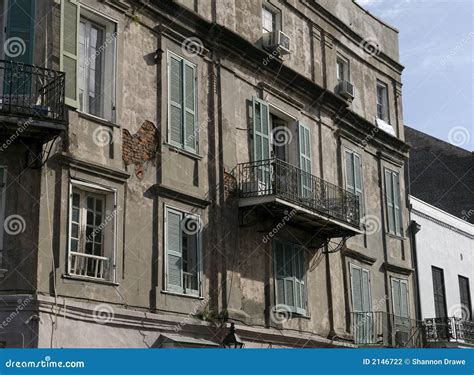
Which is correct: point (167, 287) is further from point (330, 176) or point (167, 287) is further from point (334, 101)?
point (334, 101)

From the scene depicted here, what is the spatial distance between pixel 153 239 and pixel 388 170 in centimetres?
1172

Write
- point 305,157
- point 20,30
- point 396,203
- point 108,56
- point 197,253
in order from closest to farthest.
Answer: point 20,30 < point 108,56 < point 197,253 < point 305,157 < point 396,203

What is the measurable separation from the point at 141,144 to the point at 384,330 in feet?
34.3

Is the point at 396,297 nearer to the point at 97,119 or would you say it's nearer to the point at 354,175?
the point at 354,175

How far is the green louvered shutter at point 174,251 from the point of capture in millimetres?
17562

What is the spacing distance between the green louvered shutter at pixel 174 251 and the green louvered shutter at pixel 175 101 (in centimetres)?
167

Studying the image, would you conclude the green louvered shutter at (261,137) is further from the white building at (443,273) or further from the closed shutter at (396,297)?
the white building at (443,273)

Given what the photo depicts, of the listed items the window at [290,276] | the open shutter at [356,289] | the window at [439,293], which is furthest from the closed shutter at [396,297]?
the window at [290,276]

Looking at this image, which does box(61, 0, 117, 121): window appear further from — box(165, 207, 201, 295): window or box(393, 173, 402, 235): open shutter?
box(393, 173, 402, 235): open shutter

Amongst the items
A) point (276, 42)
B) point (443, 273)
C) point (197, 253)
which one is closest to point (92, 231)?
point (197, 253)

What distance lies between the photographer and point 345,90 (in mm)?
24984

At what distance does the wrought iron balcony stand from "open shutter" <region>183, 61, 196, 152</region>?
3.78 meters

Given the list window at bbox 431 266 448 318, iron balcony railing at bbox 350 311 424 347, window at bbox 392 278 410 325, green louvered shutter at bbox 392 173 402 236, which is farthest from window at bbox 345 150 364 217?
window at bbox 431 266 448 318

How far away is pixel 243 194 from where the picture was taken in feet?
65.3
